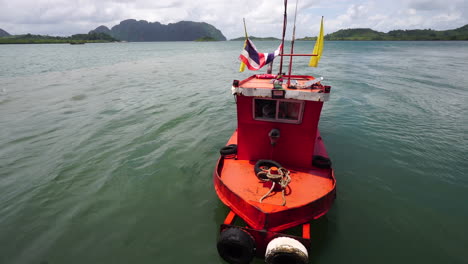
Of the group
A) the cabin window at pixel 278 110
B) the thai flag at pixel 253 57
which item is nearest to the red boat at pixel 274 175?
the cabin window at pixel 278 110

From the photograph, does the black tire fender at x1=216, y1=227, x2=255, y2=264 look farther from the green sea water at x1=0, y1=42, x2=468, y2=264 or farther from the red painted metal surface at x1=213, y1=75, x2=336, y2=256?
the green sea water at x1=0, y1=42, x2=468, y2=264

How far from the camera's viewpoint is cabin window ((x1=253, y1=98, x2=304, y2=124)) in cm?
705

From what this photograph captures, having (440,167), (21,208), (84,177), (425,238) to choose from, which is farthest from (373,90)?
(21,208)

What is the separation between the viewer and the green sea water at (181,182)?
6684 millimetres

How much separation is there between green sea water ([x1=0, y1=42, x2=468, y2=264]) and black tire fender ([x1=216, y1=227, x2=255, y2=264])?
0.71 m

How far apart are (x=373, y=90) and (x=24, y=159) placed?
94.3 feet

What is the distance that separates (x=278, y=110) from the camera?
7156 millimetres

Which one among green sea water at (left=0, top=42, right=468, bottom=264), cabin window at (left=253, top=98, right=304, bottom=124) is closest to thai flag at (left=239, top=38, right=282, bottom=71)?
cabin window at (left=253, top=98, right=304, bottom=124)

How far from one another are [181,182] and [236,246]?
15.3 ft

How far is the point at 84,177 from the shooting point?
9.74 m

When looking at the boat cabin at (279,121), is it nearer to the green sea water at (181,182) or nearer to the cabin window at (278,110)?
the cabin window at (278,110)

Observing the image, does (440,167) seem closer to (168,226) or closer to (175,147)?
(168,226)

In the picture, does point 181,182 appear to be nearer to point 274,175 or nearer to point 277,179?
point 274,175

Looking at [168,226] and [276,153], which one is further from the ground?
[276,153]
